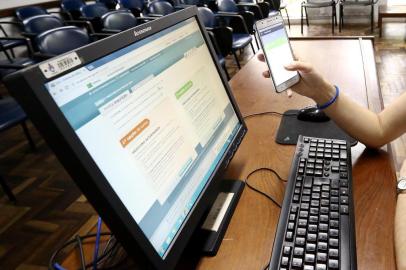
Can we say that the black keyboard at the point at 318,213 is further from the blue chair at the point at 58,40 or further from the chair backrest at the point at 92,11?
the chair backrest at the point at 92,11

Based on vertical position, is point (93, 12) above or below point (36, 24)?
below

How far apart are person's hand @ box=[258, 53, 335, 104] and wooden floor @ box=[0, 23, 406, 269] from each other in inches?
28.8

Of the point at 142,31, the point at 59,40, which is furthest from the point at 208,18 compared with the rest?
the point at 142,31

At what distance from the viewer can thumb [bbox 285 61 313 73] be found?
0.74 m

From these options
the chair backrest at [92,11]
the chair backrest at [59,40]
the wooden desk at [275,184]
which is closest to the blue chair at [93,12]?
the chair backrest at [92,11]

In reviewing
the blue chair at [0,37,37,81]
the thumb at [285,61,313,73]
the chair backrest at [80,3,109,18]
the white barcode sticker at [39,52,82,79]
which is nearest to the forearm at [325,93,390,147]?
the thumb at [285,61,313,73]

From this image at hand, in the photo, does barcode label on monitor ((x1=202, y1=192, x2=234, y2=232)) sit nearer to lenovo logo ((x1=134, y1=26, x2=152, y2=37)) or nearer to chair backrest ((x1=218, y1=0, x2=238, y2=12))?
lenovo logo ((x1=134, y1=26, x2=152, y2=37))

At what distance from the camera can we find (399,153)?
1.88m

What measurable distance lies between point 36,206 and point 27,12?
10.1ft

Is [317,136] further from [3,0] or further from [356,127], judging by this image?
[3,0]

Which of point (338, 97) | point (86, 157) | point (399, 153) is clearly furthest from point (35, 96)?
point (399, 153)

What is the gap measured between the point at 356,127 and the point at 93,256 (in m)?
0.61

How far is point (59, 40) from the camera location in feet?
8.11

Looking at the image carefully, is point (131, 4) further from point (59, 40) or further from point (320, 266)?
point (320, 266)
